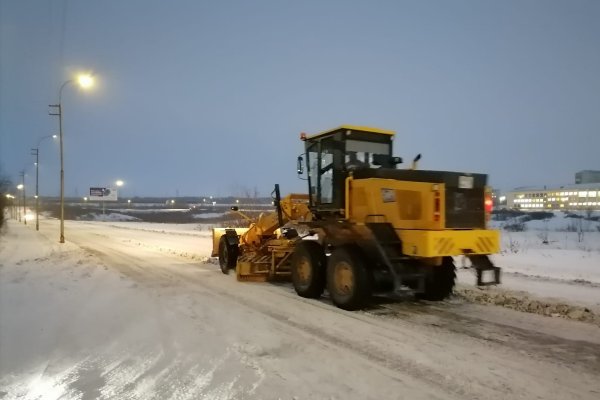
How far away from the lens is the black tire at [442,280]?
9414 millimetres

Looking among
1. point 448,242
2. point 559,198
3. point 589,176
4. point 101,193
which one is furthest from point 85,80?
point 589,176

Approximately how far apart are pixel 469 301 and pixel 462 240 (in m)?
1.95

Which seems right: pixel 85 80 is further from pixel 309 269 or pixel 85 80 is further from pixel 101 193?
pixel 101 193

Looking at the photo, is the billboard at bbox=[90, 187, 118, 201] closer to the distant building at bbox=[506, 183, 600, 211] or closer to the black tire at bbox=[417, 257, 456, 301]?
the black tire at bbox=[417, 257, 456, 301]

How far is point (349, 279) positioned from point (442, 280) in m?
1.96

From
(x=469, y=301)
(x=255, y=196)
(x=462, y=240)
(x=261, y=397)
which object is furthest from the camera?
(x=255, y=196)

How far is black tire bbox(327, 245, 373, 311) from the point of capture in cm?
836

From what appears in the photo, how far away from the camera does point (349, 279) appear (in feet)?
28.3

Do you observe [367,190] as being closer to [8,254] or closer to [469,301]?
[469,301]

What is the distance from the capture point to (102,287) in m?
11.0

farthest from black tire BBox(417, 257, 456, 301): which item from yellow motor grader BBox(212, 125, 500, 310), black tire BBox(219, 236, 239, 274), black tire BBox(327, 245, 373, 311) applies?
black tire BBox(219, 236, 239, 274)

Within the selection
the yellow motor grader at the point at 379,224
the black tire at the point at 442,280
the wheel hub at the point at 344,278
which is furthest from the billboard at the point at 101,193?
the black tire at the point at 442,280

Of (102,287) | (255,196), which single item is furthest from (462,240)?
(255,196)

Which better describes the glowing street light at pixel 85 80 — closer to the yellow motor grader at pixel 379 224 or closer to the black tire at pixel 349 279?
the yellow motor grader at pixel 379 224
